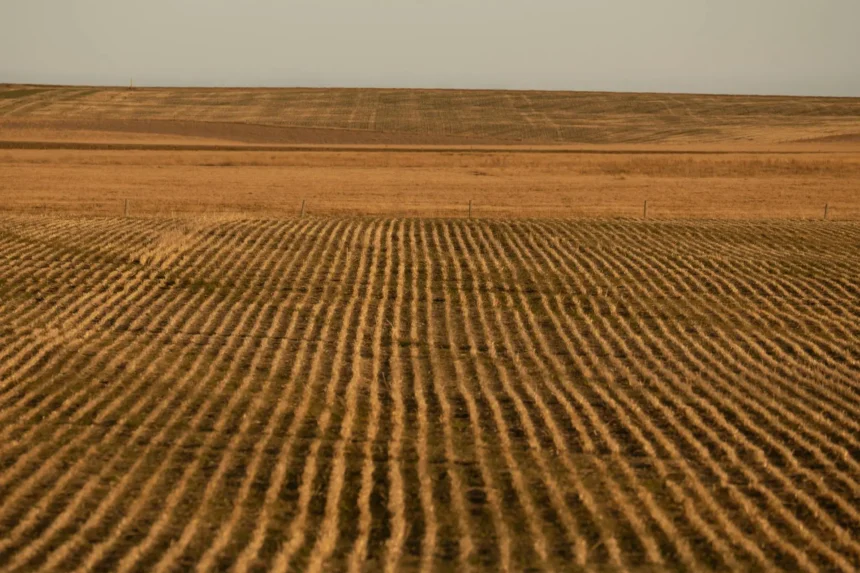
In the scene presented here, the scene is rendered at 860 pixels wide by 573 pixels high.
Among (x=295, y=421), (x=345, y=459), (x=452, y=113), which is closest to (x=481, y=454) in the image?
(x=345, y=459)

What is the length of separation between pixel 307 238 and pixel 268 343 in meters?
9.43

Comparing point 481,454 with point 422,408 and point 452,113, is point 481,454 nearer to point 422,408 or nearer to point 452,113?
point 422,408

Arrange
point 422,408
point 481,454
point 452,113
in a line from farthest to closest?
point 452,113 → point 422,408 → point 481,454

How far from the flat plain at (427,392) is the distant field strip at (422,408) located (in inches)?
1.8

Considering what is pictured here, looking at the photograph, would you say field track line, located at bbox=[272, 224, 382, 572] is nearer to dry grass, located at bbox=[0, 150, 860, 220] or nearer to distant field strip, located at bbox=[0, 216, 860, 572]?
distant field strip, located at bbox=[0, 216, 860, 572]

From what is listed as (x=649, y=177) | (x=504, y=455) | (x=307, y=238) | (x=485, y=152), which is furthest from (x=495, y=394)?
(x=485, y=152)

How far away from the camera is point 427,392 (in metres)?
12.7

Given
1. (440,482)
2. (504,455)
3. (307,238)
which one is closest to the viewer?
(440,482)

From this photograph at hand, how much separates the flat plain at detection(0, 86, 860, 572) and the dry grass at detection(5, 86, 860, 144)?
39.5 meters

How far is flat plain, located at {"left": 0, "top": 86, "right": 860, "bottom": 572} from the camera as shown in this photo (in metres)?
8.41

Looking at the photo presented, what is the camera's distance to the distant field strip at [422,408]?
8352mm

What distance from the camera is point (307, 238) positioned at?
24.2m

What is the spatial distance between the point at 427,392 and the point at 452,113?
229ft

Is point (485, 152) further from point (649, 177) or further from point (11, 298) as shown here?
point (11, 298)
